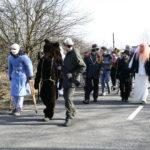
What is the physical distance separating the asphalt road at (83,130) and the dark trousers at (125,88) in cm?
136

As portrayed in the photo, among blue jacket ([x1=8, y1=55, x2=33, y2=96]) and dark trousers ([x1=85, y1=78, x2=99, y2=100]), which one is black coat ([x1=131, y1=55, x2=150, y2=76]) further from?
blue jacket ([x1=8, y1=55, x2=33, y2=96])

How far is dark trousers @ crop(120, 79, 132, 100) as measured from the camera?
11.2 m

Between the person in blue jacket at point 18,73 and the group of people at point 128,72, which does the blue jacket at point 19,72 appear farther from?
the group of people at point 128,72

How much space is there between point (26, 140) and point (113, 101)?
552 cm

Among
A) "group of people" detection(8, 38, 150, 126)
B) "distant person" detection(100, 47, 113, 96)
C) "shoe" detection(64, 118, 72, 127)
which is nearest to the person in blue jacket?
"group of people" detection(8, 38, 150, 126)

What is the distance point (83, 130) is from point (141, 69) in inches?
183

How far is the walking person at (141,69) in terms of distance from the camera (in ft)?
35.0

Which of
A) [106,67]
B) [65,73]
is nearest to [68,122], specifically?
[65,73]

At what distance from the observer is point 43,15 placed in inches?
626

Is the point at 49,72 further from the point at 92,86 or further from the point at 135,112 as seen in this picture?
the point at 92,86

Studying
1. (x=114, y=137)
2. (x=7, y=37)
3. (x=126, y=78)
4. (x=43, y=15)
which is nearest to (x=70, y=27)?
(x=43, y=15)

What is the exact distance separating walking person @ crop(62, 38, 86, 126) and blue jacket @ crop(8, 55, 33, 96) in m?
1.42

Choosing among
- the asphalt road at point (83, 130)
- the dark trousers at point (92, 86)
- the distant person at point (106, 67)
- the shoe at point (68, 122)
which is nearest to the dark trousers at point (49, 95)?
the asphalt road at point (83, 130)

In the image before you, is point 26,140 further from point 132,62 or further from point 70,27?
point 70,27
